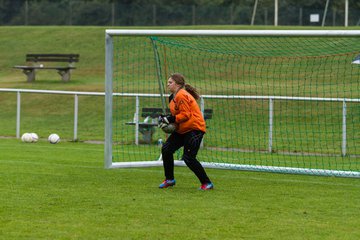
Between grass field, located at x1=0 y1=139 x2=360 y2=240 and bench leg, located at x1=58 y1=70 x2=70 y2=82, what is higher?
bench leg, located at x1=58 y1=70 x2=70 y2=82

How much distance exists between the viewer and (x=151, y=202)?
11219 millimetres

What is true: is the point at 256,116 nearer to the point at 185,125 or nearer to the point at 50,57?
the point at 185,125

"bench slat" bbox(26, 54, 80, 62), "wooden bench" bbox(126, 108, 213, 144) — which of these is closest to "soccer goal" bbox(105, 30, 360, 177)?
"wooden bench" bbox(126, 108, 213, 144)

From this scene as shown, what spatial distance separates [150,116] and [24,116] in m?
7.98

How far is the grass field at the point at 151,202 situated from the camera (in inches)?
364

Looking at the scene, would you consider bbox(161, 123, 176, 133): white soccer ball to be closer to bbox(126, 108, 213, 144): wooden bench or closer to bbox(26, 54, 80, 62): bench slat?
bbox(126, 108, 213, 144): wooden bench

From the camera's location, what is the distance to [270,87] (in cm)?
2455

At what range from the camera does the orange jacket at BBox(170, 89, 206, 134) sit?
40.3 feet

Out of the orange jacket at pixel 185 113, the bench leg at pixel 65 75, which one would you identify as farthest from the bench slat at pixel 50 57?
the orange jacket at pixel 185 113

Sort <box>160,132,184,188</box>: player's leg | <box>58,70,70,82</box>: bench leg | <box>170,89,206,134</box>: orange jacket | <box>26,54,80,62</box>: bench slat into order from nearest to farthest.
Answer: <box>170,89,206,134</box>: orange jacket → <box>160,132,184,188</box>: player's leg → <box>58,70,70,82</box>: bench leg → <box>26,54,80,62</box>: bench slat

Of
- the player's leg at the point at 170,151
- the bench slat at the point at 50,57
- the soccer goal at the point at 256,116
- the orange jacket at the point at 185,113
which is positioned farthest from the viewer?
the bench slat at the point at 50,57

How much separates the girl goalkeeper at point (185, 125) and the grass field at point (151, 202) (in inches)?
14.0

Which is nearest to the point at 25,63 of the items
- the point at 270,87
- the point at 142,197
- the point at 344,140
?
the point at 270,87

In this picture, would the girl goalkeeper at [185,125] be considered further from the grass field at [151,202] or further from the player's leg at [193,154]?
the grass field at [151,202]
